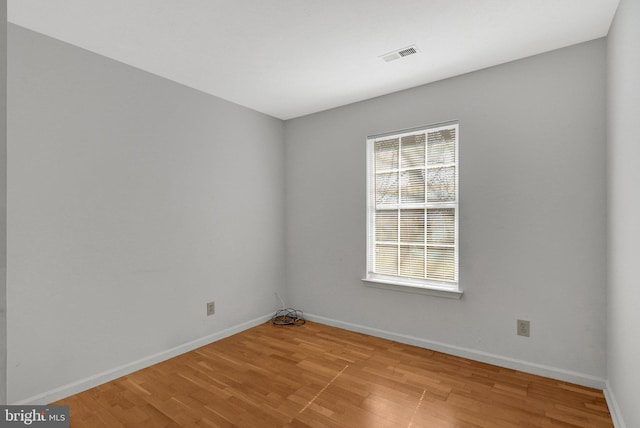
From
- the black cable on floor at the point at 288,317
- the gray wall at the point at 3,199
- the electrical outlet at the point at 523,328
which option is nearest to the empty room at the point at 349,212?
the electrical outlet at the point at 523,328

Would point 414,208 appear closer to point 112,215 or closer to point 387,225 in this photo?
point 387,225

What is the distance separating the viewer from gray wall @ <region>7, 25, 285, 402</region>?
224cm

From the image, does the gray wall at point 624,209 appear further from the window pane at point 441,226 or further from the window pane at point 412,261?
the window pane at point 412,261

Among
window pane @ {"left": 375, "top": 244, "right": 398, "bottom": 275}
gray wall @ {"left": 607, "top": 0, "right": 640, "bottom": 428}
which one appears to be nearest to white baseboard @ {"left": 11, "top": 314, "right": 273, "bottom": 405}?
window pane @ {"left": 375, "top": 244, "right": 398, "bottom": 275}

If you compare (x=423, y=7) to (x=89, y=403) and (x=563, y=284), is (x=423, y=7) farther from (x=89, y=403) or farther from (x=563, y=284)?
(x=89, y=403)

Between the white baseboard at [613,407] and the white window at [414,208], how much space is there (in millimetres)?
1189

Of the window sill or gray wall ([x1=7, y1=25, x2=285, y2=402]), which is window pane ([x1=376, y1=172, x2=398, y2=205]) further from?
gray wall ([x1=7, y1=25, x2=285, y2=402])

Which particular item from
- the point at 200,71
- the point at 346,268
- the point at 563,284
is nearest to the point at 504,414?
the point at 563,284

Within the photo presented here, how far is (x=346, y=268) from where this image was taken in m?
3.77

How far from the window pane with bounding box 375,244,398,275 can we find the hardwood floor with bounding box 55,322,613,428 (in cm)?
80

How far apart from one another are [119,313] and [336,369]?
6.15 feet

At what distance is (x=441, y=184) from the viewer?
3.15 metres

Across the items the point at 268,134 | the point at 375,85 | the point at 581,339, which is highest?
the point at 375,85

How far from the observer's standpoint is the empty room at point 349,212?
2.13 meters
